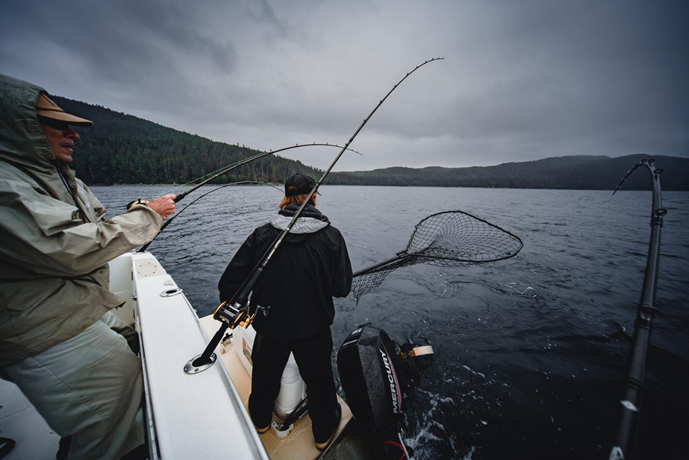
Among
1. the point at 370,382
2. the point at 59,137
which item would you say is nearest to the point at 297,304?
the point at 370,382

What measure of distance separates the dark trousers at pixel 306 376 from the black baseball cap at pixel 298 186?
4.41 feet

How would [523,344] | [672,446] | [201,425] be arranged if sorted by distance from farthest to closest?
[523,344] < [672,446] < [201,425]

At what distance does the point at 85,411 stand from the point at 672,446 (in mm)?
6803

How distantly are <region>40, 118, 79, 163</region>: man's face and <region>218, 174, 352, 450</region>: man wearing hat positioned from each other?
1420mm

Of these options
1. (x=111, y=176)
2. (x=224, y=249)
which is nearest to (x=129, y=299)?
(x=224, y=249)

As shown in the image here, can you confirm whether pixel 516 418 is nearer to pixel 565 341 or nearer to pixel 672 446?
pixel 672 446

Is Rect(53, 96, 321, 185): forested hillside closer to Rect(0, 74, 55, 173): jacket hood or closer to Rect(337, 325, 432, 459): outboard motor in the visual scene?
Rect(0, 74, 55, 173): jacket hood

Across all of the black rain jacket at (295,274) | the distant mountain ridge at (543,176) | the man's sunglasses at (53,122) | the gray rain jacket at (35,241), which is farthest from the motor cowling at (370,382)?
the distant mountain ridge at (543,176)

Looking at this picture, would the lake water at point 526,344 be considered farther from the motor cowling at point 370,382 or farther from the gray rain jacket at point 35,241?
the gray rain jacket at point 35,241

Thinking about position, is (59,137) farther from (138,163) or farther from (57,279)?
(138,163)

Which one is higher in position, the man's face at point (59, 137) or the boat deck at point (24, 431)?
the man's face at point (59, 137)

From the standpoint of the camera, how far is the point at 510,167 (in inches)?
5379

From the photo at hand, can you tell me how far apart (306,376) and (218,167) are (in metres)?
34.5

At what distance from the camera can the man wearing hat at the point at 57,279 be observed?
1.32m
